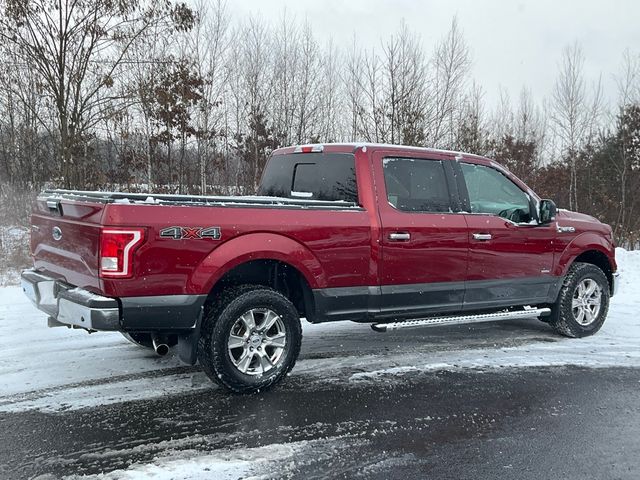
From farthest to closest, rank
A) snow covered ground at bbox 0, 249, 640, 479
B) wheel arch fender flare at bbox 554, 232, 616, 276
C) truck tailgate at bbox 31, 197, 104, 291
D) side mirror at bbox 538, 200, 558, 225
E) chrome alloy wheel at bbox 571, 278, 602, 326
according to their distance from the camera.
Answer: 1. chrome alloy wheel at bbox 571, 278, 602, 326
2. wheel arch fender flare at bbox 554, 232, 616, 276
3. side mirror at bbox 538, 200, 558, 225
4. truck tailgate at bbox 31, 197, 104, 291
5. snow covered ground at bbox 0, 249, 640, 479

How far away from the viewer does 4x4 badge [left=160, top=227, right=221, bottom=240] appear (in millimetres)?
3732

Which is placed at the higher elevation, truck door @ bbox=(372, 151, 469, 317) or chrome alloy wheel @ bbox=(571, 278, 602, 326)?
truck door @ bbox=(372, 151, 469, 317)

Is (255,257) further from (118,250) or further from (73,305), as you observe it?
(73,305)

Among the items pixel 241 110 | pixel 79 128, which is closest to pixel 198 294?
pixel 79 128

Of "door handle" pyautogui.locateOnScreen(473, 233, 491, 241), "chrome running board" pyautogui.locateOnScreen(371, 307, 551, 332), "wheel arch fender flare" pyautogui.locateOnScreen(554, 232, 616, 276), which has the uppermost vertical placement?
"door handle" pyautogui.locateOnScreen(473, 233, 491, 241)

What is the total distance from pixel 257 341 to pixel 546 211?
3332 mm

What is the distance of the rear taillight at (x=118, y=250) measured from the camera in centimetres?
358

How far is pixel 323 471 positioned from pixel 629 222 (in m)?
25.5

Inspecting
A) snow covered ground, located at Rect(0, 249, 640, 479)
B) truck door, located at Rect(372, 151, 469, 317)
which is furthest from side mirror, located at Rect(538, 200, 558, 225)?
snow covered ground, located at Rect(0, 249, 640, 479)

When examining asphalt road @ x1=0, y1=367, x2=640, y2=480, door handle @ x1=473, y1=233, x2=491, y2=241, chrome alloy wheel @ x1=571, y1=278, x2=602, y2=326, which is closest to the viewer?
asphalt road @ x1=0, y1=367, x2=640, y2=480

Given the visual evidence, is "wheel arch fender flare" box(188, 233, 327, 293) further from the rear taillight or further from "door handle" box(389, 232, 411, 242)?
"door handle" box(389, 232, 411, 242)

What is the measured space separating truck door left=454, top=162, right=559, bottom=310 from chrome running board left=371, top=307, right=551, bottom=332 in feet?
0.33

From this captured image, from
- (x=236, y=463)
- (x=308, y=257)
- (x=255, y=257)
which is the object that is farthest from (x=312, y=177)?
(x=236, y=463)

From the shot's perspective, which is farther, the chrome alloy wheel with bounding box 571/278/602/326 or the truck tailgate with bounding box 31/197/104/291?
the chrome alloy wheel with bounding box 571/278/602/326
